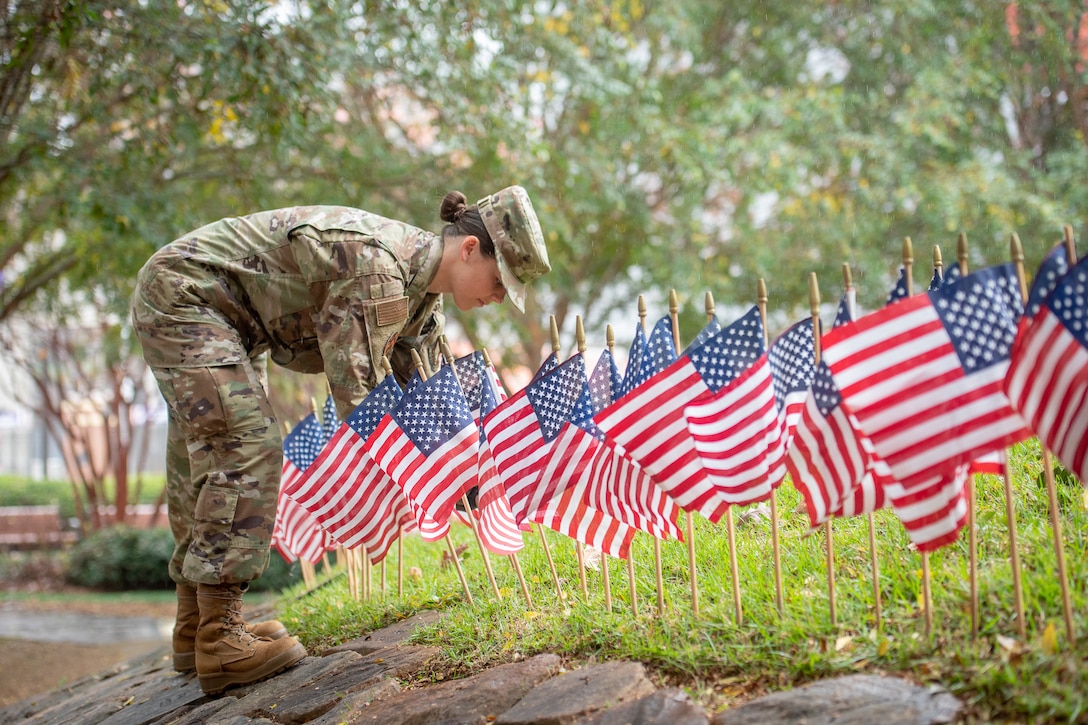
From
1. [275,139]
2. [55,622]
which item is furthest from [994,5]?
[55,622]

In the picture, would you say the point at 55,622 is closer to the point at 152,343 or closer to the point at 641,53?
the point at 152,343

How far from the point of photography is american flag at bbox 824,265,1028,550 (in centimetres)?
270

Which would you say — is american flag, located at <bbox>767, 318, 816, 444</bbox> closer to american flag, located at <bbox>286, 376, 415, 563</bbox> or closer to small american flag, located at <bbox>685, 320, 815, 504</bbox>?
small american flag, located at <bbox>685, 320, 815, 504</bbox>

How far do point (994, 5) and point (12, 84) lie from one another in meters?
11.7

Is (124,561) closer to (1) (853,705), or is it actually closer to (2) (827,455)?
(2) (827,455)

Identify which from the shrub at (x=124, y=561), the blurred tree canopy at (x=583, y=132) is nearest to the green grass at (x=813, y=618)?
the blurred tree canopy at (x=583, y=132)

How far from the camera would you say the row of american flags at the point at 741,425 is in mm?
2680

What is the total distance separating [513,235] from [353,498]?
1.49 m

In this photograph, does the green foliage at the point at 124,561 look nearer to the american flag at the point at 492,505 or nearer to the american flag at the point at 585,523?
the american flag at the point at 492,505

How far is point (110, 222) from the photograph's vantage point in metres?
7.30

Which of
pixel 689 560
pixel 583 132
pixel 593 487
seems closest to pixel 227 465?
pixel 593 487

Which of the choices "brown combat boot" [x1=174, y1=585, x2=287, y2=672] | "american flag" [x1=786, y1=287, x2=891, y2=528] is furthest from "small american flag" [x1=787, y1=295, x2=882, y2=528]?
"brown combat boot" [x1=174, y1=585, x2=287, y2=672]

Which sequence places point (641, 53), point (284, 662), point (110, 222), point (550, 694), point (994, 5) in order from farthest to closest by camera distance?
point (641, 53), point (994, 5), point (110, 222), point (284, 662), point (550, 694)

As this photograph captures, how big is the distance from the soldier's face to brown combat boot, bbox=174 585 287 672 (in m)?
1.67
